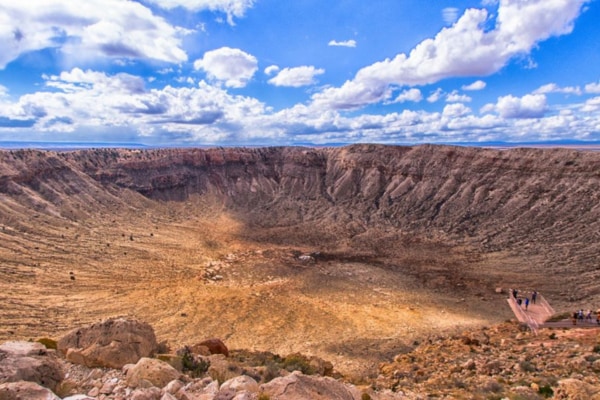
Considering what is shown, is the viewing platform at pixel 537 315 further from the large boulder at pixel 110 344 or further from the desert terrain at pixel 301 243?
the large boulder at pixel 110 344

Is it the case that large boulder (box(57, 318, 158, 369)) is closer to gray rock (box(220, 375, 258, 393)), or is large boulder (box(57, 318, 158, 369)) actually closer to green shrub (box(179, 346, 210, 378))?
green shrub (box(179, 346, 210, 378))

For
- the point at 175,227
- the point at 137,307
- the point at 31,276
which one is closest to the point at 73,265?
the point at 31,276

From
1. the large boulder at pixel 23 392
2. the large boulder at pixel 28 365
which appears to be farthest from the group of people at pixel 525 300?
the large boulder at pixel 23 392

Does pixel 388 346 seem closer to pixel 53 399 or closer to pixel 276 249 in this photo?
pixel 53 399

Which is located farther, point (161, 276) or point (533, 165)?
point (533, 165)

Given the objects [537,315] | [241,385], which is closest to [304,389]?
[241,385]

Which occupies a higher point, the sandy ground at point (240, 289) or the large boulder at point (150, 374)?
the large boulder at point (150, 374)
